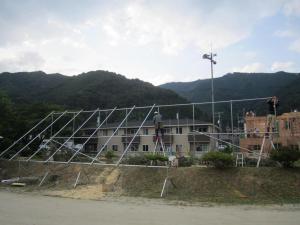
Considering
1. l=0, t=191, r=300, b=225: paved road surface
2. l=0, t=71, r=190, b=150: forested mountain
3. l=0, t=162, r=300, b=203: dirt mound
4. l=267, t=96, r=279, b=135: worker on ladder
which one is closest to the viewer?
l=0, t=191, r=300, b=225: paved road surface

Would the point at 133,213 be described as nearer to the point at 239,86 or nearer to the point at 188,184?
the point at 188,184

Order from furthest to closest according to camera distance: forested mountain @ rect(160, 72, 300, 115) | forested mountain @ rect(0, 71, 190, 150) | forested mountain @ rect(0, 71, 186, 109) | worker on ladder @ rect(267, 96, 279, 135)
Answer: forested mountain @ rect(160, 72, 300, 115) < forested mountain @ rect(0, 71, 186, 109) < forested mountain @ rect(0, 71, 190, 150) < worker on ladder @ rect(267, 96, 279, 135)

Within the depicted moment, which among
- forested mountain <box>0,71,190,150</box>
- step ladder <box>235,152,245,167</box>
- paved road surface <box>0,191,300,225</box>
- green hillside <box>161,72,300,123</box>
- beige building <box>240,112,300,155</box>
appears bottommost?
paved road surface <box>0,191,300,225</box>

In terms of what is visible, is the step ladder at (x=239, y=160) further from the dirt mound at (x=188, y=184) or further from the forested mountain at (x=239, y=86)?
the forested mountain at (x=239, y=86)

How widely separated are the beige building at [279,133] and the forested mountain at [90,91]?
29064 mm

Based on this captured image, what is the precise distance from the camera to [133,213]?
34.9 ft

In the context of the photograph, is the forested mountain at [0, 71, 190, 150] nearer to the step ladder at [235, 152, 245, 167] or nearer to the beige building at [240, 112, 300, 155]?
the beige building at [240, 112, 300, 155]

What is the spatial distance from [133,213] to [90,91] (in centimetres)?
5721

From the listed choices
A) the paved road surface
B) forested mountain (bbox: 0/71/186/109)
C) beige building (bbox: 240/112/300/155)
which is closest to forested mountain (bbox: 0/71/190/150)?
forested mountain (bbox: 0/71/186/109)

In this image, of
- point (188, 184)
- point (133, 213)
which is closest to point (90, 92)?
point (188, 184)

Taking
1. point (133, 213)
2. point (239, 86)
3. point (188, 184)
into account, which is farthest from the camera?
point (239, 86)

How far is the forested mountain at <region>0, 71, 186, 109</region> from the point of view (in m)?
63.1

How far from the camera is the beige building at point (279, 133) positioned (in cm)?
1680

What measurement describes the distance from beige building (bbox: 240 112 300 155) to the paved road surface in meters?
5.48
